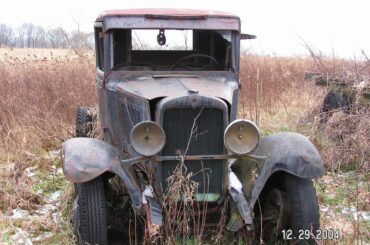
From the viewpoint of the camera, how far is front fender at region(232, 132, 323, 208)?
380 centimetres

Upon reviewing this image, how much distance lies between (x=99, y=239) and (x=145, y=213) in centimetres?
39

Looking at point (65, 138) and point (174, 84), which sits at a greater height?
point (174, 84)

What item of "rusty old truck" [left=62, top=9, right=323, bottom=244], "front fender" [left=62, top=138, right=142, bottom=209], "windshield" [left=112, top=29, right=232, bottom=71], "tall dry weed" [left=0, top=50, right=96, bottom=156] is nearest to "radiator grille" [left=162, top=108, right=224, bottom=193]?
"rusty old truck" [left=62, top=9, right=323, bottom=244]

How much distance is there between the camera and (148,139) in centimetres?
375

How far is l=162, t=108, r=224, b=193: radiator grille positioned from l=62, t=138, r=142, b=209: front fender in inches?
11.3

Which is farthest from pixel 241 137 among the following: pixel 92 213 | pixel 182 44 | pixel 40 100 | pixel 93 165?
pixel 40 100

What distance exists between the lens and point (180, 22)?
4652 millimetres

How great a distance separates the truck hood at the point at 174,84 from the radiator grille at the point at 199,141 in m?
0.18

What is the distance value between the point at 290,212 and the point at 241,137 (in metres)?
0.69

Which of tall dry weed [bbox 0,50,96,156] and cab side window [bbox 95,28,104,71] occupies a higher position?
cab side window [bbox 95,28,104,71]

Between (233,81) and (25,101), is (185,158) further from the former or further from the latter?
(25,101)

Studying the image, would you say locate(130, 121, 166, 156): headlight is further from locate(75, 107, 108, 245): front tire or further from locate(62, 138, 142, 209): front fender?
locate(75, 107, 108, 245): front tire

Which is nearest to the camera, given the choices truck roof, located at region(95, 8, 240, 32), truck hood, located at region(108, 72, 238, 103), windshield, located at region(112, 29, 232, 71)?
truck hood, located at region(108, 72, 238, 103)

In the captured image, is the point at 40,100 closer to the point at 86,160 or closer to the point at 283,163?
the point at 86,160
